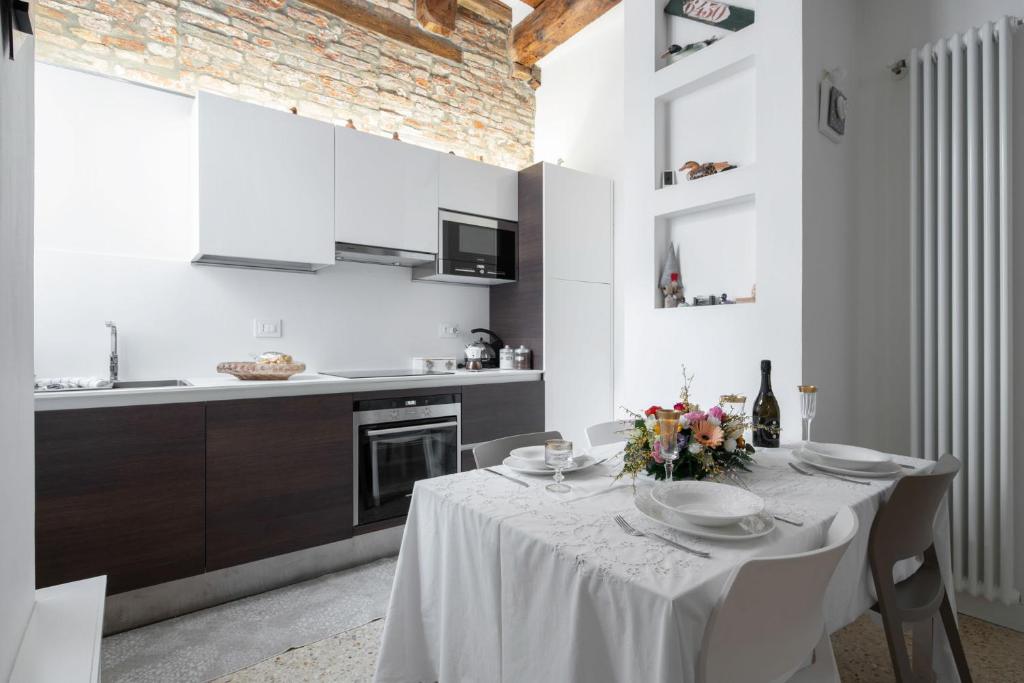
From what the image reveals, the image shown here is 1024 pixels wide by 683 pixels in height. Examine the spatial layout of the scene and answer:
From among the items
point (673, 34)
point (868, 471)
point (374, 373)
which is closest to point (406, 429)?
point (374, 373)

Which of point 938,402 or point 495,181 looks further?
point 495,181

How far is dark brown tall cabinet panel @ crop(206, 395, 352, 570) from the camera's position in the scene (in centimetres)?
231

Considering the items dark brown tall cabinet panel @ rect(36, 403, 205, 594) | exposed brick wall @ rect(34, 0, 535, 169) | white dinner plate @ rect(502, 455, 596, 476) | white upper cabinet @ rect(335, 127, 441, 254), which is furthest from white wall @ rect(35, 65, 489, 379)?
white dinner plate @ rect(502, 455, 596, 476)

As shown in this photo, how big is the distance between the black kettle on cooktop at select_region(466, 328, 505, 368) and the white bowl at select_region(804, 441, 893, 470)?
87.4 inches

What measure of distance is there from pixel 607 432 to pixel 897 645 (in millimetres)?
1154

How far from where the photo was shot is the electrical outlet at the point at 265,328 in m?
3.00

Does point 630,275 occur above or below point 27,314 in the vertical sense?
above

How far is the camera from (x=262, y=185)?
270 centimetres

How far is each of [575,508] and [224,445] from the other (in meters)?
1.77

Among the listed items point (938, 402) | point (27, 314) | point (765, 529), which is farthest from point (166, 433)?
point (938, 402)

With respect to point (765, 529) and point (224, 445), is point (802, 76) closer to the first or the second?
point (765, 529)

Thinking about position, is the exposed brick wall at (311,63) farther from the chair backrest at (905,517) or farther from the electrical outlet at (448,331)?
the chair backrest at (905,517)

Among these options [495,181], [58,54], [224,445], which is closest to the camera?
[224,445]

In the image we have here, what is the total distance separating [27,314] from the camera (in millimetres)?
1252
